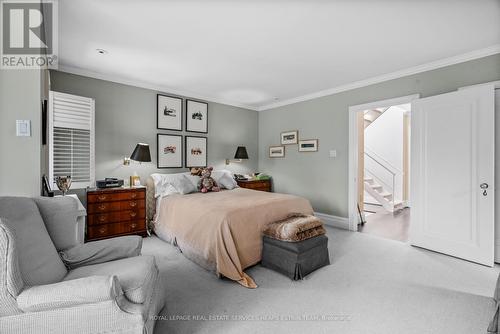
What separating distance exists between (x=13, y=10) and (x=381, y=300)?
375 cm

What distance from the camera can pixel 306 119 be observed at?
493cm

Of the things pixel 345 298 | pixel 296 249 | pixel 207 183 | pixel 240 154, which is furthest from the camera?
pixel 240 154

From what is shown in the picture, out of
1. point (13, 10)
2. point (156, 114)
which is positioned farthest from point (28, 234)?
point (156, 114)

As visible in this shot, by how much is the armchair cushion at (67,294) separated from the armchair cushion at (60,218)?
24.9 inches

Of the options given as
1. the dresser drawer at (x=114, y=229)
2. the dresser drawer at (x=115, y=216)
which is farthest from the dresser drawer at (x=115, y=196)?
the dresser drawer at (x=114, y=229)

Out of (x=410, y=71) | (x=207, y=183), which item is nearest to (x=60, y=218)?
(x=207, y=183)

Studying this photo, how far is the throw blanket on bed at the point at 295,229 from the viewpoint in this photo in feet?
8.11

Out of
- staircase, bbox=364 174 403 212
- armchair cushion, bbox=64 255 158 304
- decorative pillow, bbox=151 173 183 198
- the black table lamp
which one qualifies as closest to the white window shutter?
decorative pillow, bbox=151 173 183 198

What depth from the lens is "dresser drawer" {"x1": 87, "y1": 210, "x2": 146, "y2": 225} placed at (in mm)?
3248

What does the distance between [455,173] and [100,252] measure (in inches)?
155

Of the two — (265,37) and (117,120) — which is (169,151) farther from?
(265,37)

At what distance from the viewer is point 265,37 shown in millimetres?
2629

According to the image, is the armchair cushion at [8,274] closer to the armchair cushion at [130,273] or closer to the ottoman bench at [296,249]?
the armchair cushion at [130,273]

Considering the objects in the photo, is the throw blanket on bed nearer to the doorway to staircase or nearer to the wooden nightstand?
the wooden nightstand
